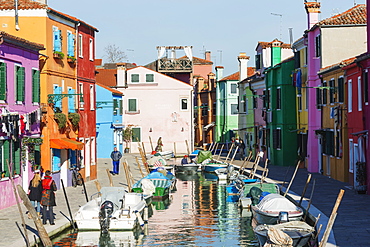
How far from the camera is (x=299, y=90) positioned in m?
44.1

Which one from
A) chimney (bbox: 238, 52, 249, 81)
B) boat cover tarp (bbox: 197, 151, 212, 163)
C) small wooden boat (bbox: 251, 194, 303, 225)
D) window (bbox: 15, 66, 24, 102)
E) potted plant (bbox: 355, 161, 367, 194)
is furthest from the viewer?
chimney (bbox: 238, 52, 249, 81)

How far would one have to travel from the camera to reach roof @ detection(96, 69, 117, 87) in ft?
224

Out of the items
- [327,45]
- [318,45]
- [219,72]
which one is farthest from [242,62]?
[327,45]

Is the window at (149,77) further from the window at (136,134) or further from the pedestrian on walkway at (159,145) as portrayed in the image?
the pedestrian on walkway at (159,145)

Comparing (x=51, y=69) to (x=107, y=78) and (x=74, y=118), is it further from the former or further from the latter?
(x=107, y=78)

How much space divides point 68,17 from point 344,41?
14904 mm

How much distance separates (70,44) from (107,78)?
35762 millimetres

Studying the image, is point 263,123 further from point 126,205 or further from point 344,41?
point 126,205

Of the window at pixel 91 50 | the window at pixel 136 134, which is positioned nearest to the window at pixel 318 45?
the window at pixel 91 50

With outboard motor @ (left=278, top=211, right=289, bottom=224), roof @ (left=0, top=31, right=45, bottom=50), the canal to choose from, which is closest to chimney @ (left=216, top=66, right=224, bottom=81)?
the canal

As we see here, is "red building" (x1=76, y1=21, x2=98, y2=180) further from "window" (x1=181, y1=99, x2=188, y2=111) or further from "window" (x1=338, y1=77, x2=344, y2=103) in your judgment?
"window" (x1=181, y1=99, x2=188, y2=111)

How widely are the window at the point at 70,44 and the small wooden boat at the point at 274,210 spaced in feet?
47.7

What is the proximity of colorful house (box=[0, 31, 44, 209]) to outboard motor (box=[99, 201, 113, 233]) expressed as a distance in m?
3.93

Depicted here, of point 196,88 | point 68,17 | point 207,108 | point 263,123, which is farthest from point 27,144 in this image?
point 196,88
